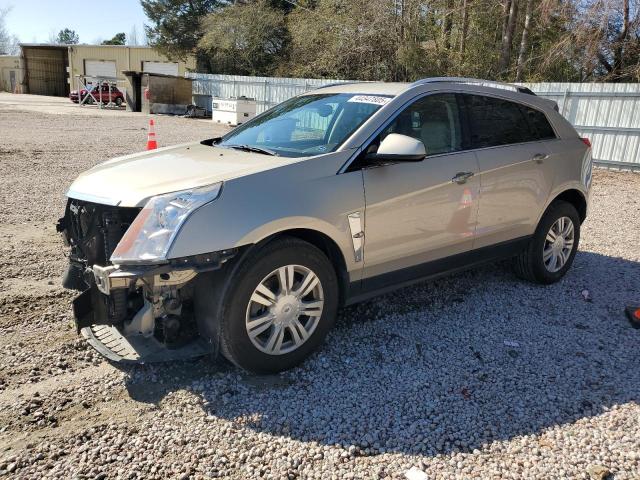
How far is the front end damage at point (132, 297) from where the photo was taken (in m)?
2.94

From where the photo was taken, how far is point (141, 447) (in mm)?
2738

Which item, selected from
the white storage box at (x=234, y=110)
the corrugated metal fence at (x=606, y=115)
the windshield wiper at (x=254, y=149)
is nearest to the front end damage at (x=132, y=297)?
the windshield wiper at (x=254, y=149)

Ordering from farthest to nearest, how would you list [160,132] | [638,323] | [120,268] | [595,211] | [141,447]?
[160,132] < [595,211] < [638,323] < [120,268] < [141,447]

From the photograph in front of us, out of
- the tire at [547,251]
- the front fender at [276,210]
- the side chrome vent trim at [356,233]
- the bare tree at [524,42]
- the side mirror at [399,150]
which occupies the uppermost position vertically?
the bare tree at [524,42]

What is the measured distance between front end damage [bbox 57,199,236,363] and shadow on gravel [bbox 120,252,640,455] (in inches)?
8.2

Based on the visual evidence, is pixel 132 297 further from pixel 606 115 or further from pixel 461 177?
pixel 606 115

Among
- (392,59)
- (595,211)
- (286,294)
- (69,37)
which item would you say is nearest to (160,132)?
(392,59)

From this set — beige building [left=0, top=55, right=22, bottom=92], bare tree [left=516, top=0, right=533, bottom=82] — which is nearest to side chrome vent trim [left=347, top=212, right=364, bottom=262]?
bare tree [left=516, top=0, right=533, bottom=82]

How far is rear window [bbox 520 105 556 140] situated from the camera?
5.00m

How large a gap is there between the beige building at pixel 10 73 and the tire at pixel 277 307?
61.9m

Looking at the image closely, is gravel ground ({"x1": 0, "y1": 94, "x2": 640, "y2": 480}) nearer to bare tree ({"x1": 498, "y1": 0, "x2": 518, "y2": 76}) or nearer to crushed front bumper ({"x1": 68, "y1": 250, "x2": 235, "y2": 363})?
crushed front bumper ({"x1": 68, "y1": 250, "x2": 235, "y2": 363})

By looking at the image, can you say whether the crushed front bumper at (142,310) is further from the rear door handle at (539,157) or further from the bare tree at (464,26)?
the bare tree at (464,26)

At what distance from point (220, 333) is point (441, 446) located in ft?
4.52

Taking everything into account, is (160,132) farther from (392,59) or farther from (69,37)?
(69,37)
